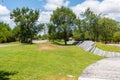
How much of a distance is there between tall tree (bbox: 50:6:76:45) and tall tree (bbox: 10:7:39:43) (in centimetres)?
962

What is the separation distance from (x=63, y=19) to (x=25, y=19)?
40.8ft

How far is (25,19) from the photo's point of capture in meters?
55.9

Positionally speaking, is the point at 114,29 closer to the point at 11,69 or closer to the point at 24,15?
the point at 24,15

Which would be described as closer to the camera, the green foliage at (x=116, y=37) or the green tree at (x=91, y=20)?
the green tree at (x=91, y=20)

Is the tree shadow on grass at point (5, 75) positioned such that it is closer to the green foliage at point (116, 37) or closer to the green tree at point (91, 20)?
the green tree at point (91, 20)

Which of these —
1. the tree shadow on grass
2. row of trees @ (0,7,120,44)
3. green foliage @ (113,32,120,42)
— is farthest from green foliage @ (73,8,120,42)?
the tree shadow on grass

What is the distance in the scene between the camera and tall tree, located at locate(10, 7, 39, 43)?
55.8m

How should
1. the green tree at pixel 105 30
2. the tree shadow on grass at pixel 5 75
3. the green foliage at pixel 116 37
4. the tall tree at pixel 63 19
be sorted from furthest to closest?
the green foliage at pixel 116 37, the green tree at pixel 105 30, the tall tree at pixel 63 19, the tree shadow on grass at pixel 5 75

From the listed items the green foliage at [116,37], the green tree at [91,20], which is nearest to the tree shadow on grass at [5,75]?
the green tree at [91,20]

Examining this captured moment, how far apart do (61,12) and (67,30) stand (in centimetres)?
442

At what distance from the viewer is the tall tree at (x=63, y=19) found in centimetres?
4822

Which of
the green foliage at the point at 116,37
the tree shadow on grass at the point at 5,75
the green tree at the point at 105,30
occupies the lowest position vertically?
the tree shadow on grass at the point at 5,75

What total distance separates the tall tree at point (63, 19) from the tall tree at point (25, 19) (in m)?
9.62

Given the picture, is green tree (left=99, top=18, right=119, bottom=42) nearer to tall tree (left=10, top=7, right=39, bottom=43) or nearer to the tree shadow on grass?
tall tree (left=10, top=7, right=39, bottom=43)
